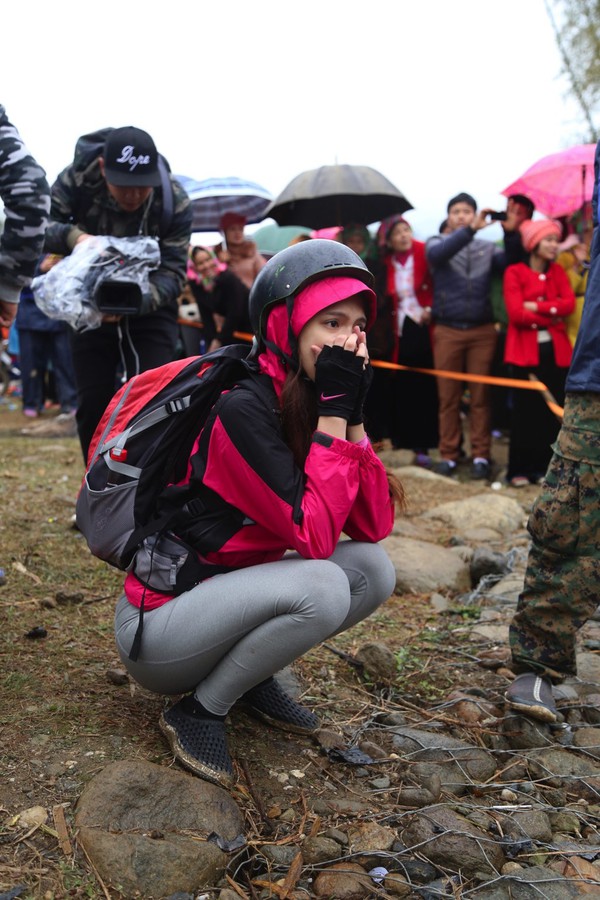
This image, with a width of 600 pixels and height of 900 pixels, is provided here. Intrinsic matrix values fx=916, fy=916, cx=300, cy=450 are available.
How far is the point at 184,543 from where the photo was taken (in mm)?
2742

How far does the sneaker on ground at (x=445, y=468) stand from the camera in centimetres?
833

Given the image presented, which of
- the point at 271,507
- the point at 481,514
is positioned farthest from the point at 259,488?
the point at 481,514

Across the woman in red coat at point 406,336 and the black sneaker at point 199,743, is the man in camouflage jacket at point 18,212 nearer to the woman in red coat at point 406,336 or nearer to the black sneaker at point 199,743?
the black sneaker at point 199,743

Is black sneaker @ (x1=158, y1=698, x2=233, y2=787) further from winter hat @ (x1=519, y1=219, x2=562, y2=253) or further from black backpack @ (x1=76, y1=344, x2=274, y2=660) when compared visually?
winter hat @ (x1=519, y1=219, x2=562, y2=253)

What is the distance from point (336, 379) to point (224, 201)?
7.84m

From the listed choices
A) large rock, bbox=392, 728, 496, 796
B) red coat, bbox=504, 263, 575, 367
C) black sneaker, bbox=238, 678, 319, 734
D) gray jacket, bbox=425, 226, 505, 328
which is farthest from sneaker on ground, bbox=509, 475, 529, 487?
black sneaker, bbox=238, 678, 319, 734

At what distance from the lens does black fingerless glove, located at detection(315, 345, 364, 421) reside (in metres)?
2.66

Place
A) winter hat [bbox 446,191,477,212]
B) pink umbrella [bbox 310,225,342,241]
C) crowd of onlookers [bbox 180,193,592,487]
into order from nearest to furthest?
crowd of onlookers [bbox 180,193,592,487]
winter hat [bbox 446,191,477,212]
pink umbrella [bbox 310,225,342,241]

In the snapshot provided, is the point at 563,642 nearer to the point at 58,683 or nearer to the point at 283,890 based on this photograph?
the point at 283,890

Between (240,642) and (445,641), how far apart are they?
1771mm

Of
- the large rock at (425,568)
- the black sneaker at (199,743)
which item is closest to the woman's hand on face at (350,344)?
the black sneaker at (199,743)

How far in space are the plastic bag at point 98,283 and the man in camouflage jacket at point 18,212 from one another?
98 centimetres

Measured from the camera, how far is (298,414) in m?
2.70

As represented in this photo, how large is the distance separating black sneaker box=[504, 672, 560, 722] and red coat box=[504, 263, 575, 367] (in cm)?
481
